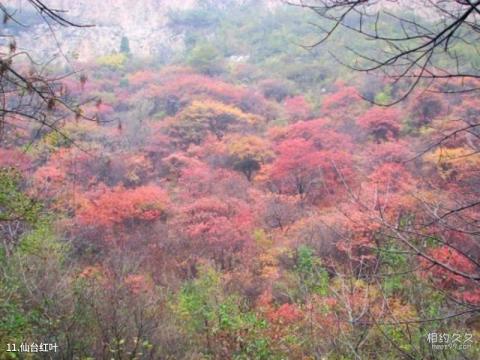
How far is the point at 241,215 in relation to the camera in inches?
524

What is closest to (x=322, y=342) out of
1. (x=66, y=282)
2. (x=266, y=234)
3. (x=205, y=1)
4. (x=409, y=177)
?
(x=66, y=282)

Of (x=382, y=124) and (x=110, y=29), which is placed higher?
(x=110, y=29)

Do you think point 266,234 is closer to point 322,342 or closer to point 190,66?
point 322,342

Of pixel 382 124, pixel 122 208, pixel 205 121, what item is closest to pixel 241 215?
pixel 122 208

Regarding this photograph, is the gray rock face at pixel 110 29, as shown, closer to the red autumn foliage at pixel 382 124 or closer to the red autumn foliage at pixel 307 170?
the red autumn foliage at pixel 382 124

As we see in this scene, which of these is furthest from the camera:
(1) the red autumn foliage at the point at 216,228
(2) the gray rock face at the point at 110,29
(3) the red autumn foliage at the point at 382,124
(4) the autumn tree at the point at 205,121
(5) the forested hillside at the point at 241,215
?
(2) the gray rock face at the point at 110,29

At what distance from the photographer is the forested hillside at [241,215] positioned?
13.4 feet

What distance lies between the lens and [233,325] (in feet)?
22.1

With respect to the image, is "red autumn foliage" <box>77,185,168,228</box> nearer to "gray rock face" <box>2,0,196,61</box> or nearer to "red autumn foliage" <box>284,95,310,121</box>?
"red autumn foliage" <box>284,95,310,121</box>

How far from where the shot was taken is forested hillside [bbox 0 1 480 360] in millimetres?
4078

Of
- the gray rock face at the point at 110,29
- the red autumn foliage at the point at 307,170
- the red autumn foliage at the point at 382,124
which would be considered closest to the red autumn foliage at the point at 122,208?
the red autumn foliage at the point at 307,170

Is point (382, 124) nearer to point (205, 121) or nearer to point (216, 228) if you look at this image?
point (205, 121)

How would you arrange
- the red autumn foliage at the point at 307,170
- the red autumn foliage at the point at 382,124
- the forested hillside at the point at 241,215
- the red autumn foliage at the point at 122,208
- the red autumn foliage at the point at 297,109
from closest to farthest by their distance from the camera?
the forested hillside at the point at 241,215 < the red autumn foliage at the point at 122,208 < the red autumn foliage at the point at 307,170 < the red autumn foliage at the point at 382,124 < the red autumn foliage at the point at 297,109

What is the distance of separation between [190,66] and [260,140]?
49.9 ft
